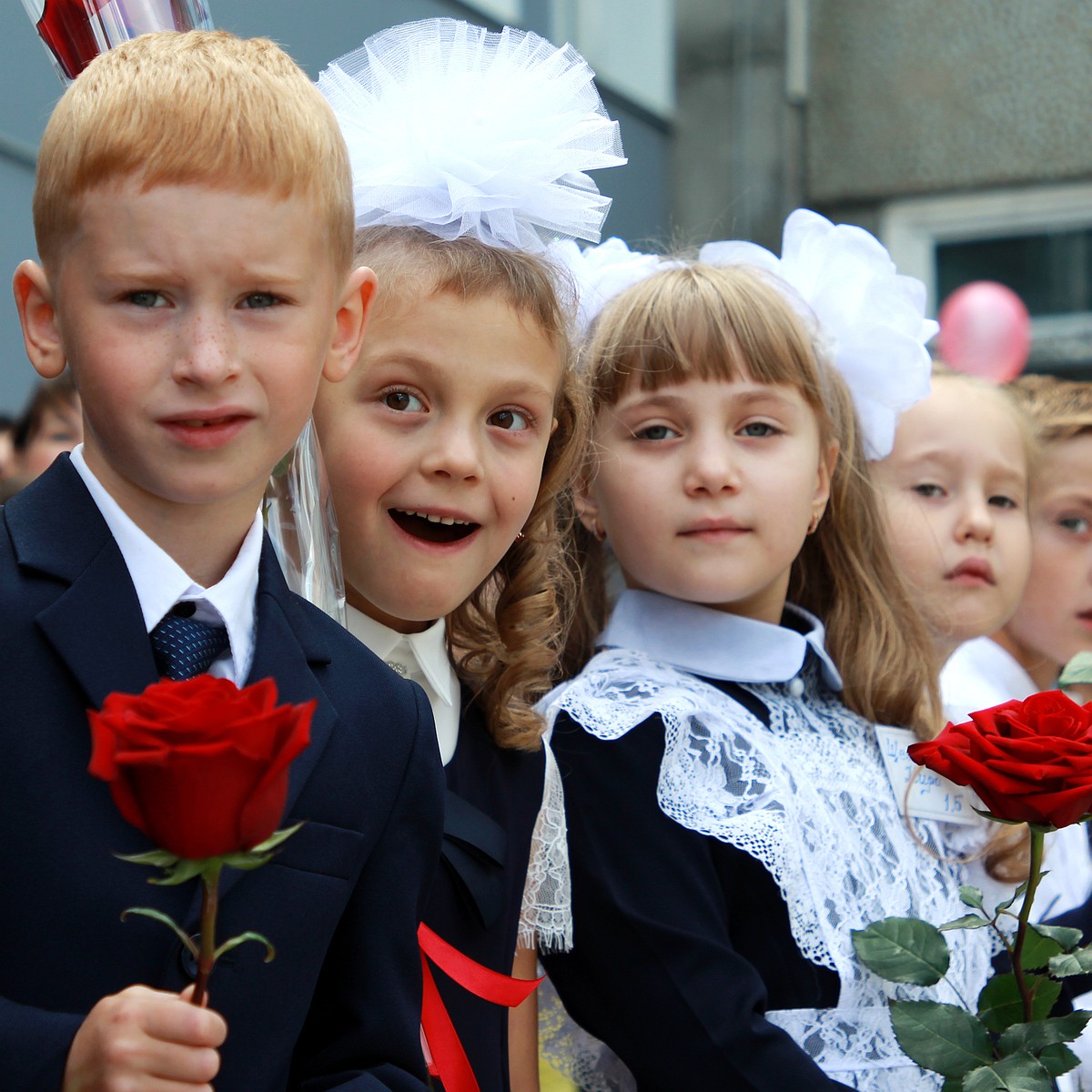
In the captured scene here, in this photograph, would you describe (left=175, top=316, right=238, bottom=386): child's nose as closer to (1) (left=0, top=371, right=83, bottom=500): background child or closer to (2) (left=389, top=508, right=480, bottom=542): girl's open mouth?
(2) (left=389, top=508, right=480, bottom=542): girl's open mouth

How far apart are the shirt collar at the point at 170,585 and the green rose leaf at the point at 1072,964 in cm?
87

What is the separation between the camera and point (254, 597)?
4.11 ft

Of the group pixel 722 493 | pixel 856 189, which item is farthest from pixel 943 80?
pixel 722 493

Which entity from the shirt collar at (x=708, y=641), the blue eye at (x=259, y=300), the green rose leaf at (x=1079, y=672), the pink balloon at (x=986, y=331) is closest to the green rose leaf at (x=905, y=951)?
the green rose leaf at (x=1079, y=672)

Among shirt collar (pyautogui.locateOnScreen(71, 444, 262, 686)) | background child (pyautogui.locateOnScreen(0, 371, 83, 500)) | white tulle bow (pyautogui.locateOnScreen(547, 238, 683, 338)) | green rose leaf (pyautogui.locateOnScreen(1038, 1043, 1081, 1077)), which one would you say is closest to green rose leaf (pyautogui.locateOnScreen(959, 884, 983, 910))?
green rose leaf (pyautogui.locateOnScreen(1038, 1043, 1081, 1077))

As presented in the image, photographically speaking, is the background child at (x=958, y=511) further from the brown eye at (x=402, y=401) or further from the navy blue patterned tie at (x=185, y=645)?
the navy blue patterned tie at (x=185, y=645)

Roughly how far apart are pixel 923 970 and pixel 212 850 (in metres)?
0.96

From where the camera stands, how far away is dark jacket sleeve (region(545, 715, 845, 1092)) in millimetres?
1724

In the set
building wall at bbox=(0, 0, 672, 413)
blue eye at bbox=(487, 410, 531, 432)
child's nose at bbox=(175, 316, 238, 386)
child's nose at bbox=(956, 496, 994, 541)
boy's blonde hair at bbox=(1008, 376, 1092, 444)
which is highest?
building wall at bbox=(0, 0, 672, 413)

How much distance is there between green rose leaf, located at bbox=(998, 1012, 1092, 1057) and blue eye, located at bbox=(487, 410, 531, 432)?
0.83 m

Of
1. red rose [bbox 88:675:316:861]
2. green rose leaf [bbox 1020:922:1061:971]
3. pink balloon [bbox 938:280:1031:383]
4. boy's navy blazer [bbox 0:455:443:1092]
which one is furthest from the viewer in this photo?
pink balloon [bbox 938:280:1031:383]

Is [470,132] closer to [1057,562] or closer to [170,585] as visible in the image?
[170,585]

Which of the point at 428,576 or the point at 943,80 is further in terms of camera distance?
the point at 943,80

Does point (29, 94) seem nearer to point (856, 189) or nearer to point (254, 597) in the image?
point (254, 597)
